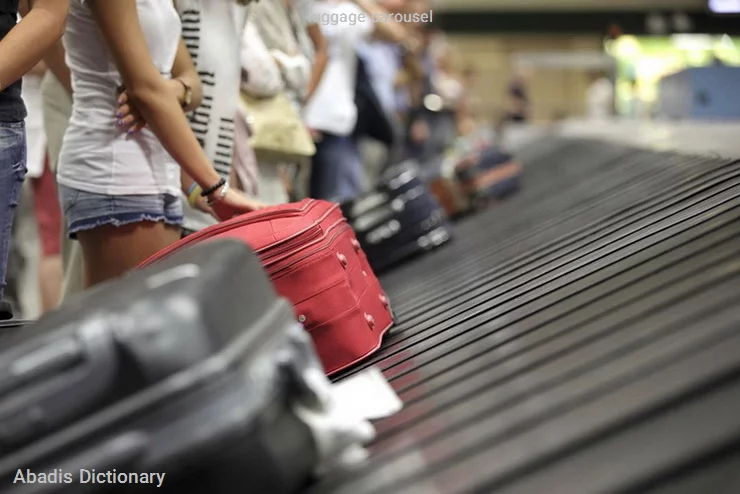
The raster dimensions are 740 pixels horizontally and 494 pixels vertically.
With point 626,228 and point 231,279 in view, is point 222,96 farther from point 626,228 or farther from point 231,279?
point 231,279

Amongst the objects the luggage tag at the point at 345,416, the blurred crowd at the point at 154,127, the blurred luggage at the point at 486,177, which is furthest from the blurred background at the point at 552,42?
the luggage tag at the point at 345,416

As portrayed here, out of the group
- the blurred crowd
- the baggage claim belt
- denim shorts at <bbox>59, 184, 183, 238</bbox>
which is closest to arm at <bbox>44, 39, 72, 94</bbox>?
the blurred crowd

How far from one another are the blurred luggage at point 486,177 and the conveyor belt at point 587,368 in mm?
3374

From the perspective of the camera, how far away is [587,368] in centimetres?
163

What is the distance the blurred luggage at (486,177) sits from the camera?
6.49 m

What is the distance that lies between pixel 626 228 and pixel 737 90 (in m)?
6.13

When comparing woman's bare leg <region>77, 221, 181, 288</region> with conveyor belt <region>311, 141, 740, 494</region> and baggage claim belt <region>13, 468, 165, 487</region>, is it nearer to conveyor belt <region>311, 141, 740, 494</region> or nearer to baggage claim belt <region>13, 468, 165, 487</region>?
conveyor belt <region>311, 141, 740, 494</region>

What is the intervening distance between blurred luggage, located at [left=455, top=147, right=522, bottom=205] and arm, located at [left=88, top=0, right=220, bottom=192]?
418 centimetres

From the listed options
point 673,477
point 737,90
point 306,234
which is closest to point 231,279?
point 673,477

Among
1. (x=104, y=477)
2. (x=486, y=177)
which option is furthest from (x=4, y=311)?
(x=486, y=177)

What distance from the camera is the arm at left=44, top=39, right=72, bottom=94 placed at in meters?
2.72

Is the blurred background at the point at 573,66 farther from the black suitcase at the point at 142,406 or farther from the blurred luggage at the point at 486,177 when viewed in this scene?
the black suitcase at the point at 142,406

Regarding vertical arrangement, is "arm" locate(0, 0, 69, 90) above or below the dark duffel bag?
above

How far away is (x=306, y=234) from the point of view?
2248mm
